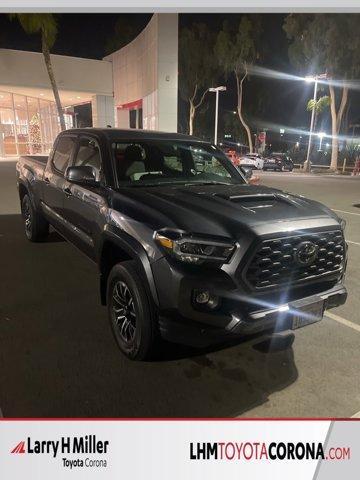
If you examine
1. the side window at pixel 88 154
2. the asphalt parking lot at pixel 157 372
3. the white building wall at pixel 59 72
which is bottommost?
the asphalt parking lot at pixel 157 372

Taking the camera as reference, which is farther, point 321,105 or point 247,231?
point 321,105

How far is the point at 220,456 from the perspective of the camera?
95.0 inches

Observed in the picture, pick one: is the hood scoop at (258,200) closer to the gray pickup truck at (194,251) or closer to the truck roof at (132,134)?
the gray pickup truck at (194,251)

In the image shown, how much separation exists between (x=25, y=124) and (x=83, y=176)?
33.3 m

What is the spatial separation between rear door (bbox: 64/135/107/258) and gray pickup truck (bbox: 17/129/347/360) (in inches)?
0.7

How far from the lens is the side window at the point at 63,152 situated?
4.66 m

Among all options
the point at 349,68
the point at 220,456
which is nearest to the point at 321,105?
the point at 349,68

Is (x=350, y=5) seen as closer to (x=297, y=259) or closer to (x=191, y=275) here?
(x=297, y=259)

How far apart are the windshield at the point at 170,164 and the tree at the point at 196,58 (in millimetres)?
37007

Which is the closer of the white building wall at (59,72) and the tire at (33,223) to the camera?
the tire at (33,223)

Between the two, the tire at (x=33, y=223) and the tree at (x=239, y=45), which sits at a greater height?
the tree at (x=239, y=45)

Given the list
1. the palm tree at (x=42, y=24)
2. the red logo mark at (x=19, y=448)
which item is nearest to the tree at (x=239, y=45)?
the palm tree at (x=42, y=24)

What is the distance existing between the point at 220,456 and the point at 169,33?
925 inches

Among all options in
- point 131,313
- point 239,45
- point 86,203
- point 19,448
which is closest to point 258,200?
point 131,313
